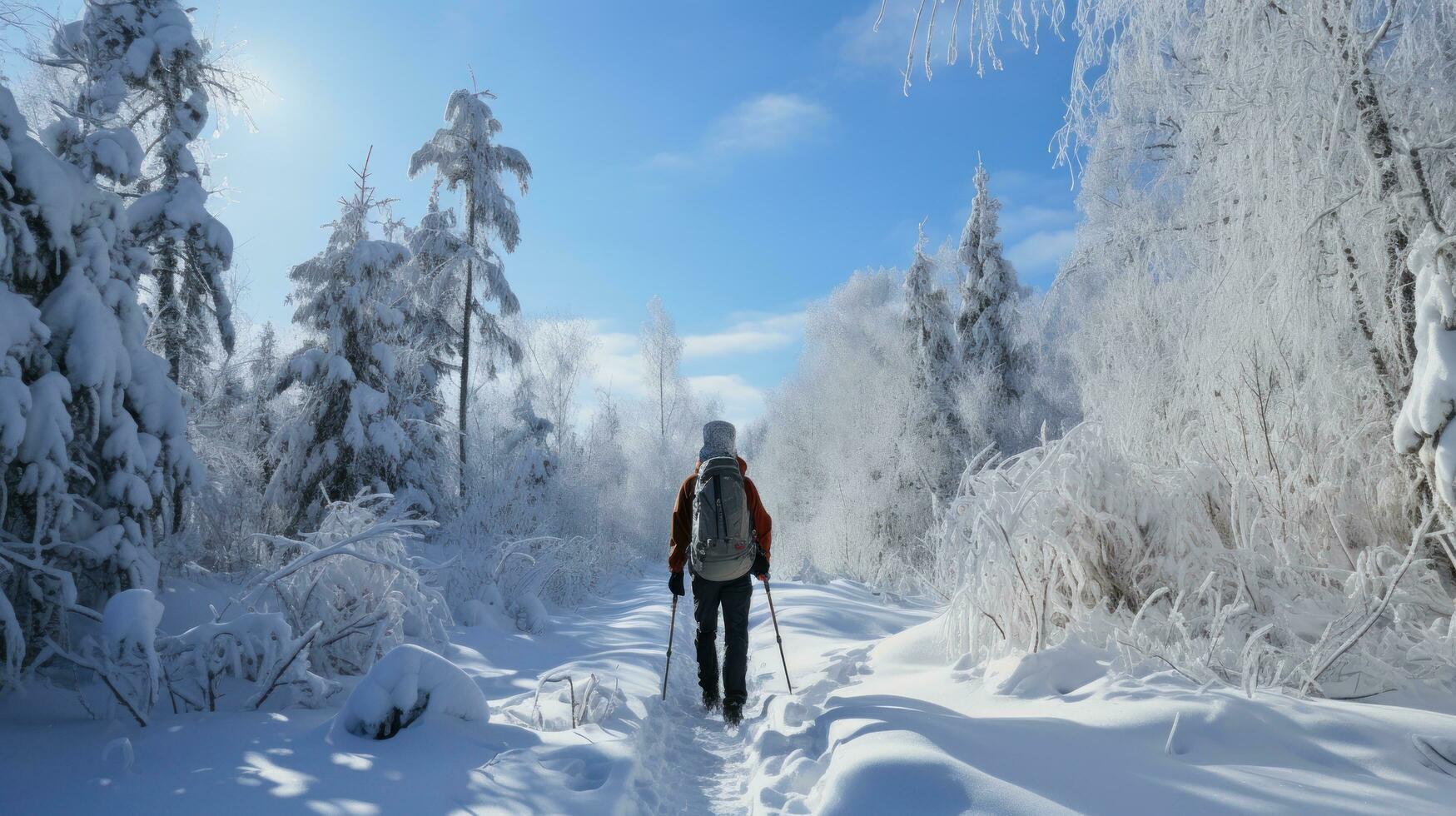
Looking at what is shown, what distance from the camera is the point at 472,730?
126 inches

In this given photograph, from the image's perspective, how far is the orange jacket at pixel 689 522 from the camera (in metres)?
4.80

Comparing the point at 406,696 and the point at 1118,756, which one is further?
the point at 406,696

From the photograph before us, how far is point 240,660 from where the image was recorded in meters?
3.78

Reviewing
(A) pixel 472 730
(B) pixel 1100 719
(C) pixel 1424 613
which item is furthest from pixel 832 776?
(C) pixel 1424 613

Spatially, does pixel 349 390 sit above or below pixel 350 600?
above

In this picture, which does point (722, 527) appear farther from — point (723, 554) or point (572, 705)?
point (572, 705)

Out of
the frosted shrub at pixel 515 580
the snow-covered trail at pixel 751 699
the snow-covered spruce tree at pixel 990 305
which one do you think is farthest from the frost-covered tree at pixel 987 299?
the frosted shrub at pixel 515 580

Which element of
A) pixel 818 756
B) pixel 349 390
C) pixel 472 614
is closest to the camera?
pixel 818 756

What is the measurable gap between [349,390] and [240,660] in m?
8.68

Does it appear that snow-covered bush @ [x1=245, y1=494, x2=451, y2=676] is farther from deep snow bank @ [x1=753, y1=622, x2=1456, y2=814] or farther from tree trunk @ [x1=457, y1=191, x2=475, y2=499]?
tree trunk @ [x1=457, y1=191, x2=475, y2=499]

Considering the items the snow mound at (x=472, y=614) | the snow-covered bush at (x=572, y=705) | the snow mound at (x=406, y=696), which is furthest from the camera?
the snow mound at (x=472, y=614)

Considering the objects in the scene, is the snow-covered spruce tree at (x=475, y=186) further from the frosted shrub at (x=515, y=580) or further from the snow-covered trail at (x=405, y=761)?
the snow-covered trail at (x=405, y=761)

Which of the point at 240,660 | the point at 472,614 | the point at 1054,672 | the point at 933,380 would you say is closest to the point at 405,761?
the point at 240,660

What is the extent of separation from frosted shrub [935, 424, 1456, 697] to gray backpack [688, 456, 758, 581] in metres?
1.37
